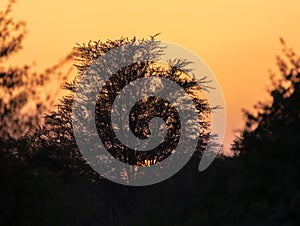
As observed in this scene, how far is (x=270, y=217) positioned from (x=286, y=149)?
2073mm

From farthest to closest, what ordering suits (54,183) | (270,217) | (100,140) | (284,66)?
(100,140), (284,66), (54,183), (270,217)

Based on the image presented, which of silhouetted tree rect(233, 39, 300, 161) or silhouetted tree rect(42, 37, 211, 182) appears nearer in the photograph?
silhouetted tree rect(233, 39, 300, 161)

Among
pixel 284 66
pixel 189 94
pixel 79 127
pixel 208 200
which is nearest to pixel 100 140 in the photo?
pixel 79 127

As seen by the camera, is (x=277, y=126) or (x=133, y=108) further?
(x=133, y=108)

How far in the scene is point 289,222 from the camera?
23.4 meters

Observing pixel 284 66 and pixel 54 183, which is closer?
pixel 54 183

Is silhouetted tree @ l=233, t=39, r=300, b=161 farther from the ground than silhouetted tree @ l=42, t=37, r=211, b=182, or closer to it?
closer to it

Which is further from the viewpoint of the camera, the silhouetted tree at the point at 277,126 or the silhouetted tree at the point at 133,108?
the silhouetted tree at the point at 133,108

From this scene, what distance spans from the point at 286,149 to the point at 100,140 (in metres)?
36.9

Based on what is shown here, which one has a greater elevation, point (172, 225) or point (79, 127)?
point (79, 127)

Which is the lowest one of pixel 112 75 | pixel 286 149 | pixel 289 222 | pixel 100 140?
pixel 289 222

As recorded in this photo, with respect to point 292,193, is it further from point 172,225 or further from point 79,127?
point 79,127

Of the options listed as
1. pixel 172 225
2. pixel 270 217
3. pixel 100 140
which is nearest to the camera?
pixel 270 217

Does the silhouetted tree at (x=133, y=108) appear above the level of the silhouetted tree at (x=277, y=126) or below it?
above
